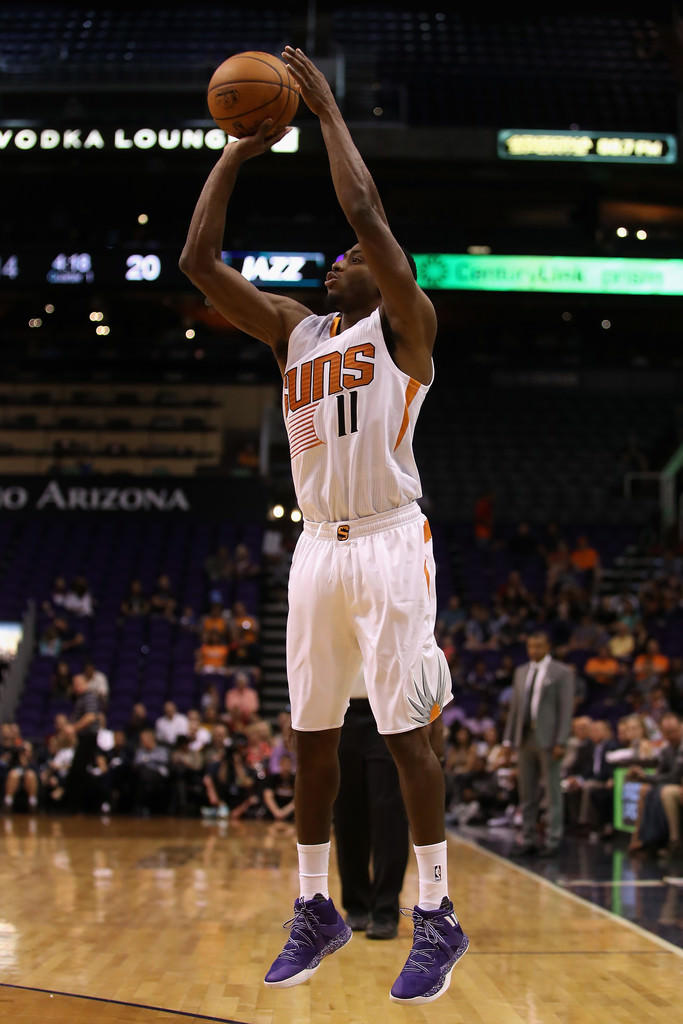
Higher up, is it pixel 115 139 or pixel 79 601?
pixel 115 139

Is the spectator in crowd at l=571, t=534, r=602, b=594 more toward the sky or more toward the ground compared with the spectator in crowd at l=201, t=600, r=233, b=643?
more toward the sky

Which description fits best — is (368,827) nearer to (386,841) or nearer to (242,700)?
(386,841)

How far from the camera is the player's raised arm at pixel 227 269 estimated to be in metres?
3.79

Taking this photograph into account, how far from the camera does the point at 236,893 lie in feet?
24.5

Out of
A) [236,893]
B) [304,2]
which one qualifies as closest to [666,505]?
[304,2]

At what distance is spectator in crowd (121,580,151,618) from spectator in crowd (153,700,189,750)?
134 inches

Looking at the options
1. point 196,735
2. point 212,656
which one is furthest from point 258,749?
point 212,656

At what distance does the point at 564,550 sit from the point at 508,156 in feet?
20.6

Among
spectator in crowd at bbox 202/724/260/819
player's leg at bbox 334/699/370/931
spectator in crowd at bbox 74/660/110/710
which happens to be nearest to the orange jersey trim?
player's leg at bbox 334/699/370/931

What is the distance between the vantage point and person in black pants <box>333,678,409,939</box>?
231 inches

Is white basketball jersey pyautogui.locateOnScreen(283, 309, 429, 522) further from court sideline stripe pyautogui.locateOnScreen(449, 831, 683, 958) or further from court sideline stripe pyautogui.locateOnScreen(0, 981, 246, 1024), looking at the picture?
court sideline stripe pyautogui.locateOnScreen(449, 831, 683, 958)

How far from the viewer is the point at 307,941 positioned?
3.61 m

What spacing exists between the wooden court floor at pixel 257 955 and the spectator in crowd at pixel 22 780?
4.89m

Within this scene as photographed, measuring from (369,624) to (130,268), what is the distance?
16.3m
